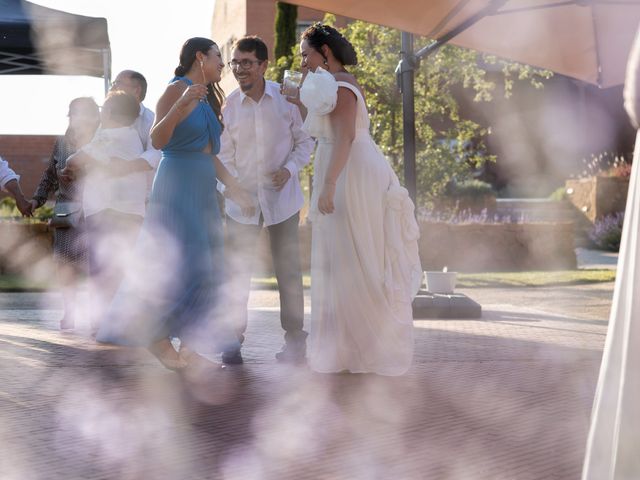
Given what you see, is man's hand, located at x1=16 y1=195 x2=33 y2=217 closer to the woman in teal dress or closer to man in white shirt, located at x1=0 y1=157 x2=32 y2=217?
man in white shirt, located at x1=0 y1=157 x2=32 y2=217

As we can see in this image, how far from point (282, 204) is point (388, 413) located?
2081 mm

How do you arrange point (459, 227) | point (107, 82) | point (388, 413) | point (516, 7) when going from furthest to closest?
point (459, 227) → point (107, 82) → point (516, 7) → point (388, 413)

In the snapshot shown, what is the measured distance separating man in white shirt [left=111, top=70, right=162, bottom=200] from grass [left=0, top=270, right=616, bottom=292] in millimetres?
6610

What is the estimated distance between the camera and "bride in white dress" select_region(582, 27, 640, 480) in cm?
316

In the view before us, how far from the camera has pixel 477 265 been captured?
1898 cm

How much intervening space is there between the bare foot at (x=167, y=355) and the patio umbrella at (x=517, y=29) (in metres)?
4.16

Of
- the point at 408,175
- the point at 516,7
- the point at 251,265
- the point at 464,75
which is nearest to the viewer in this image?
the point at 251,265

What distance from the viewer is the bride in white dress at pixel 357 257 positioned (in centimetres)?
643

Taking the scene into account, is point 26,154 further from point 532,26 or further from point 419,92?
point 532,26

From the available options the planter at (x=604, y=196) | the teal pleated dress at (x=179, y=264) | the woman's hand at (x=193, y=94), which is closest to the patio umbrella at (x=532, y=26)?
the teal pleated dress at (x=179, y=264)

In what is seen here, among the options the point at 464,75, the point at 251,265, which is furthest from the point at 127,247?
the point at 464,75

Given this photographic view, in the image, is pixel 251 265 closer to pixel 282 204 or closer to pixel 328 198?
pixel 282 204

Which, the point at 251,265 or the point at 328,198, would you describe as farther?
the point at 251,265

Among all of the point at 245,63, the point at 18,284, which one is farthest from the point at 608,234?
the point at 245,63
